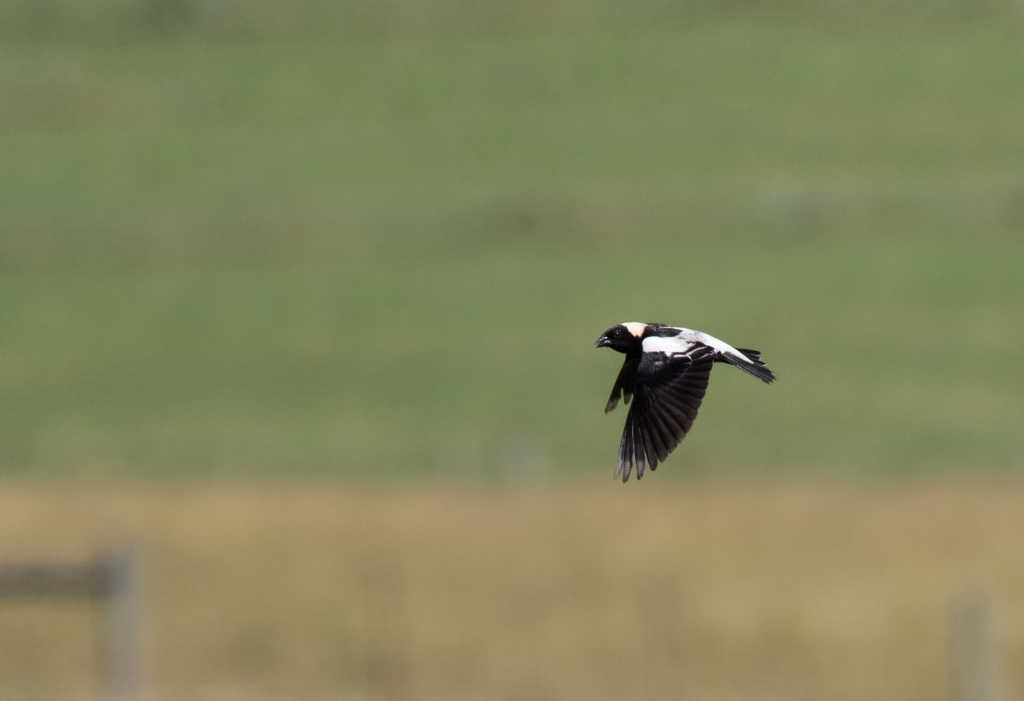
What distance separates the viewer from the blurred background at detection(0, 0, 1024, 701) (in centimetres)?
1298

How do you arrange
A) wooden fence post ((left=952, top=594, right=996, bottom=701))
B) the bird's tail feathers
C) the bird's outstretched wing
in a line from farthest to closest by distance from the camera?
wooden fence post ((left=952, top=594, right=996, bottom=701)) < the bird's outstretched wing < the bird's tail feathers

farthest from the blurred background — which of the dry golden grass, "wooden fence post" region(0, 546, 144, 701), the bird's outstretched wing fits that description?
the bird's outstretched wing

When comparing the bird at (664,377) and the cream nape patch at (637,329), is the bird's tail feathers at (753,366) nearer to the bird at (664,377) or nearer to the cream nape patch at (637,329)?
the bird at (664,377)

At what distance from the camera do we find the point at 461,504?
17.0m

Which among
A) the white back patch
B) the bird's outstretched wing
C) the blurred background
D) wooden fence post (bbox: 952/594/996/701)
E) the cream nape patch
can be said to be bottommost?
wooden fence post (bbox: 952/594/996/701)

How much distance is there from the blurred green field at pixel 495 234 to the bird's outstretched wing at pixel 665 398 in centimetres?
1958

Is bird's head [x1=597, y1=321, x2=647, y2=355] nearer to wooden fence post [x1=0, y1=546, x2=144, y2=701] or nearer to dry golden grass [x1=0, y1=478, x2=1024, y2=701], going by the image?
wooden fence post [x1=0, y1=546, x2=144, y2=701]

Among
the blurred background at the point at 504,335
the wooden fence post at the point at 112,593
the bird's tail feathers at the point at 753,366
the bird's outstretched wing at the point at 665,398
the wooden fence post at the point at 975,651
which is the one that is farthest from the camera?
the blurred background at the point at 504,335

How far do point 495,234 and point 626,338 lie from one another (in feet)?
134

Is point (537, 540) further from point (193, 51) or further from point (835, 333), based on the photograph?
point (193, 51)

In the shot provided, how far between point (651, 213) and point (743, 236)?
2.28 metres

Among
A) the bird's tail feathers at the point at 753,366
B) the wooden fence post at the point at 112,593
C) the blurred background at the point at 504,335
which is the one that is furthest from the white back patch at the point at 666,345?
the blurred background at the point at 504,335

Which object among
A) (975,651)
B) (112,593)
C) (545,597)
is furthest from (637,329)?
(545,597)

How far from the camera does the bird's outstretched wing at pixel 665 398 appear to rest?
358 centimetres
